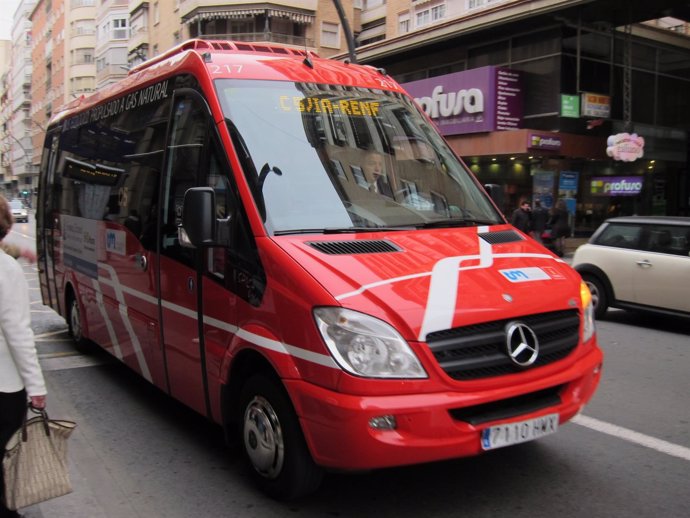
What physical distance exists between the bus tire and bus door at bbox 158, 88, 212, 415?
2.84m

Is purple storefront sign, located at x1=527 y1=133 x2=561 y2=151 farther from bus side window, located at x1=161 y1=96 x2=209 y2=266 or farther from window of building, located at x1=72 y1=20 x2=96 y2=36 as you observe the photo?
window of building, located at x1=72 y1=20 x2=96 y2=36

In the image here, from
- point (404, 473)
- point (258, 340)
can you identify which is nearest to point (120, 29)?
point (258, 340)

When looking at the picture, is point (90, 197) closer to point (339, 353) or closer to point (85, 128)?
point (85, 128)

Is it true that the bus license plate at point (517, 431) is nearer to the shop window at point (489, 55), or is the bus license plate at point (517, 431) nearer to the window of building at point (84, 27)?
the shop window at point (489, 55)

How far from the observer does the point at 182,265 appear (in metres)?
4.29

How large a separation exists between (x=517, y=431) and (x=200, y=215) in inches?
78.9

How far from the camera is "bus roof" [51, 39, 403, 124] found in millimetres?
4301

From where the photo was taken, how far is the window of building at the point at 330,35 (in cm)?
4062

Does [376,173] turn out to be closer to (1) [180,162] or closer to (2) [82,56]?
(1) [180,162]

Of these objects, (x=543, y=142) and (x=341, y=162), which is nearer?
(x=341, y=162)

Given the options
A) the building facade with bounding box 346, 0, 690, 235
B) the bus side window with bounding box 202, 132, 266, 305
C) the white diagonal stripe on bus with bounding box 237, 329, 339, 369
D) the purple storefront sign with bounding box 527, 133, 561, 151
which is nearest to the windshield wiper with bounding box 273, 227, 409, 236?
the bus side window with bounding box 202, 132, 266, 305

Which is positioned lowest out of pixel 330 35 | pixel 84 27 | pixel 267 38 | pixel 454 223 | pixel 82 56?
pixel 454 223

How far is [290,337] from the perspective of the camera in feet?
10.7

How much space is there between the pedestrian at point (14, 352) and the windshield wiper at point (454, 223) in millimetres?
2248
